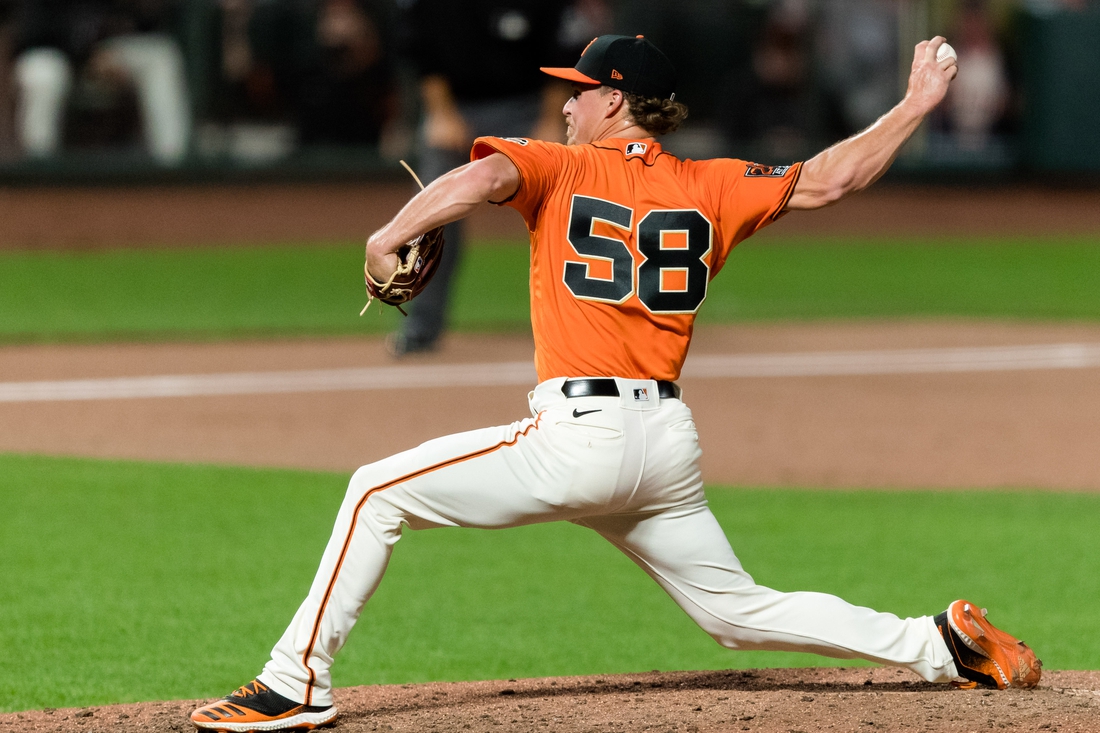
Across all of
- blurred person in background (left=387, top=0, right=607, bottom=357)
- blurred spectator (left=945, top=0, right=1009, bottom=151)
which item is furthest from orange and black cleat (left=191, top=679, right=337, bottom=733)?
blurred spectator (left=945, top=0, right=1009, bottom=151)

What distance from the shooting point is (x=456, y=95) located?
A: 966 cm

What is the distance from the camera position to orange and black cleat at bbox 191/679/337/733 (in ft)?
11.6

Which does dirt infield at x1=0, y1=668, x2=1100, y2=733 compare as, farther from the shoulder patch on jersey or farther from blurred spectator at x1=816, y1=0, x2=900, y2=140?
blurred spectator at x1=816, y1=0, x2=900, y2=140

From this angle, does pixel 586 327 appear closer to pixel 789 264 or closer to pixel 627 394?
pixel 627 394

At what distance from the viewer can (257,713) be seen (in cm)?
355

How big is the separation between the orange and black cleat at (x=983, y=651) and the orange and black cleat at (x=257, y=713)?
163cm

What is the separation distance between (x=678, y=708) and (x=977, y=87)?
15.2 meters

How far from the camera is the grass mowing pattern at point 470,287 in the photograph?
11414mm

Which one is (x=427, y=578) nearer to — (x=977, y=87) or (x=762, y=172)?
(x=762, y=172)

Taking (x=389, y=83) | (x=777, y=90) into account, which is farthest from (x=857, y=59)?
(x=389, y=83)

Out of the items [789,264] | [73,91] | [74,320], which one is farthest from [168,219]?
[789,264]

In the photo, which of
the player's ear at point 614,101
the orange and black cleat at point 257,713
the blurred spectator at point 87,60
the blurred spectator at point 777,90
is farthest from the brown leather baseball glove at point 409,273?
the blurred spectator at point 777,90

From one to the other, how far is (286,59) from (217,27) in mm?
781

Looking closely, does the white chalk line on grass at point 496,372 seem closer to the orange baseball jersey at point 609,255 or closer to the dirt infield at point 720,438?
the dirt infield at point 720,438
